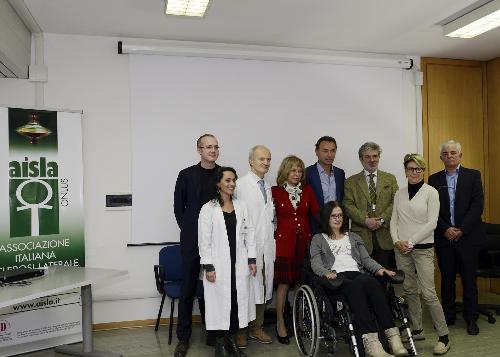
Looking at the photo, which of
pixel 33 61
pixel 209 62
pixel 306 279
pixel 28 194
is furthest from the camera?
pixel 209 62

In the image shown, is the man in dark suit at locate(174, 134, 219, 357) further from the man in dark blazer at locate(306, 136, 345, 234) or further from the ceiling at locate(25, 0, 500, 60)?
the ceiling at locate(25, 0, 500, 60)

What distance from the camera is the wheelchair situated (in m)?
3.13

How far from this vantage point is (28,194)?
386 cm

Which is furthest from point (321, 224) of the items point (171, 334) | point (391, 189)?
point (171, 334)

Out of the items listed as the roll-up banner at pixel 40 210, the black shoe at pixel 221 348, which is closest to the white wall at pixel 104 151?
the roll-up banner at pixel 40 210

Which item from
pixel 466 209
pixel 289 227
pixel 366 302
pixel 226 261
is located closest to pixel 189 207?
pixel 226 261

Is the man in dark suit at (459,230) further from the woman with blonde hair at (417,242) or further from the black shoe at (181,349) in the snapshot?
the black shoe at (181,349)

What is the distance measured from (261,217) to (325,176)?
2.97 ft

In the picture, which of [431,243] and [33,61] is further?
[33,61]

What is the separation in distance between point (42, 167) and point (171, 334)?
5.91 feet

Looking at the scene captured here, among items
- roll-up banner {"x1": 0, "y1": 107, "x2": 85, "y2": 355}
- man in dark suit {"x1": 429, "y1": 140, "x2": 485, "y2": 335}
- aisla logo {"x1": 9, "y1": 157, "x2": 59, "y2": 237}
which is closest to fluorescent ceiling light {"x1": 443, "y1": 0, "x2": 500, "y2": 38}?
man in dark suit {"x1": 429, "y1": 140, "x2": 485, "y2": 335}

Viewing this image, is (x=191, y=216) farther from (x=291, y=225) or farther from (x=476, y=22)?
(x=476, y=22)

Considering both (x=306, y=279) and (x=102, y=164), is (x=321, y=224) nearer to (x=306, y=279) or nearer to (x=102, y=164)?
(x=306, y=279)

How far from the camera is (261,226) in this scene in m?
3.64
